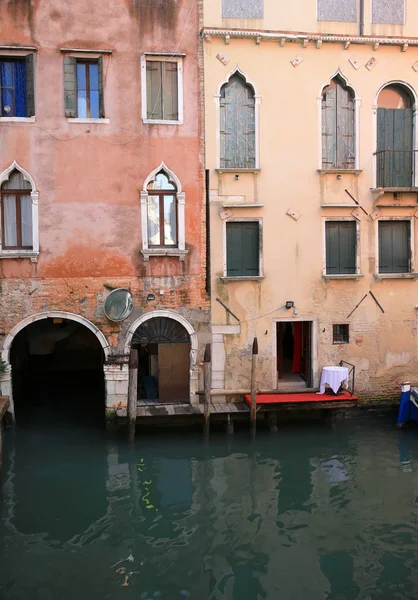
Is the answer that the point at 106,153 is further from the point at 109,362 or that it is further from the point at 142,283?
the point at 109,362

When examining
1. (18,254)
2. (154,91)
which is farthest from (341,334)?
(18,254)

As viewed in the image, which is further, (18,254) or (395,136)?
(395,136)

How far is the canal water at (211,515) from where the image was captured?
760 centimetres

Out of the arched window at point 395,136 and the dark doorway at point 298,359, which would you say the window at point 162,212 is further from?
the arched window at point 395,136

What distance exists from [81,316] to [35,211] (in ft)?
8.21

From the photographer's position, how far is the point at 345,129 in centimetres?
1366

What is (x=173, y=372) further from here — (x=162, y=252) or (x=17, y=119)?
(x=17, y=119)

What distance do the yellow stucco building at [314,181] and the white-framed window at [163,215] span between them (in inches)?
30.7

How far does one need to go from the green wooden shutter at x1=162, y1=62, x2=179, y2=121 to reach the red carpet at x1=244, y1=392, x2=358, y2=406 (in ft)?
21.6

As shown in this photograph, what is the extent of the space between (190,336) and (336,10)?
322 inches

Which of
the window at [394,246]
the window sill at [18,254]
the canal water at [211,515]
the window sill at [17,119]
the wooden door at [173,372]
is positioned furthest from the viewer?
the window at [394,246]

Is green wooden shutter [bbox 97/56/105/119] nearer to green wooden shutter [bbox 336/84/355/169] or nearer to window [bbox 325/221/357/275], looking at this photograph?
green wooden shutter [bbox 336/84/355/169]

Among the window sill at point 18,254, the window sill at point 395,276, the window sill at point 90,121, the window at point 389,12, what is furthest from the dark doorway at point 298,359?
the window at point 389,12

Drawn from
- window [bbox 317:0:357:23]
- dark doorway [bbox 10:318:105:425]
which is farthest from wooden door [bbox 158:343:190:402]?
window [bbox 317:0:357:23]
